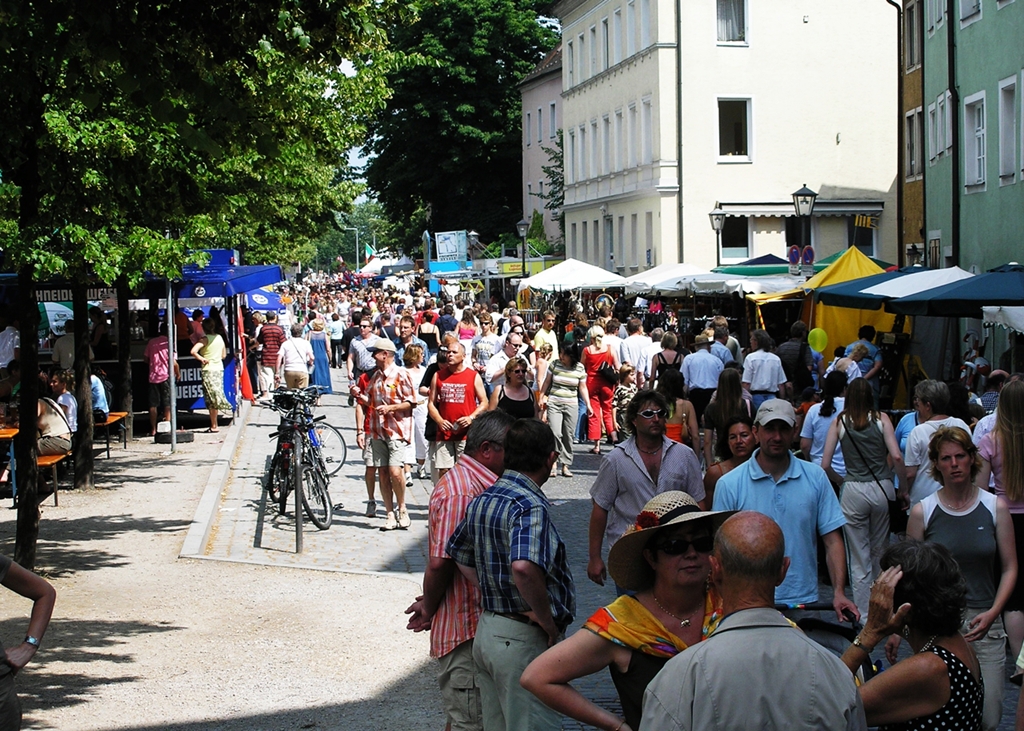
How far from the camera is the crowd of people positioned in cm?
332

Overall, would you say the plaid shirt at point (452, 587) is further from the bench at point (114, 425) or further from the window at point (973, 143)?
the window at point (973, 143)

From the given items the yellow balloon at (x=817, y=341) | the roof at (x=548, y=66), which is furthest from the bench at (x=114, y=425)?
the roof at (x=548, y=66)

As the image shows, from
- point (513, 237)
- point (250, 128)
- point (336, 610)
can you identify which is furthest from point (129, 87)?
point (513, 237)

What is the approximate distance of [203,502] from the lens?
14922 mm

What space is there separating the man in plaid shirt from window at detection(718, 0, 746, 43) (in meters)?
42.0

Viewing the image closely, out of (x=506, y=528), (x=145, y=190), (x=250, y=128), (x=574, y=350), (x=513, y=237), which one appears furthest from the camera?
(x=513, y=237)

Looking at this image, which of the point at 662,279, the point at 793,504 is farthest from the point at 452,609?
the point at 662,279

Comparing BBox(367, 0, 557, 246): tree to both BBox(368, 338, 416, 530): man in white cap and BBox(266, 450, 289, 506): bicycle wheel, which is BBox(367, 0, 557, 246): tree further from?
BBox(368, 338, 416, 530): man in white cap

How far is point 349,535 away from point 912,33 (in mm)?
25535

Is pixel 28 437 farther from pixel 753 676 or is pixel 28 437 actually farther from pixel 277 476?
pixel 753 676

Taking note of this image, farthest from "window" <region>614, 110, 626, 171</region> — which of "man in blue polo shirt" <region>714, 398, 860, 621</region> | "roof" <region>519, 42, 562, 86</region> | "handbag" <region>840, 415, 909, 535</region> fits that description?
"man in blue polo shirt" <region>714, 398, 860, 621</region>

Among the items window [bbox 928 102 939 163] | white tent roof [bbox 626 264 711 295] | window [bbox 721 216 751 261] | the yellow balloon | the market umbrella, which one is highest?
window [bbox 928 102 939 163]

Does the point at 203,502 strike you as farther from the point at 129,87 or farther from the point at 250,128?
the point at 129,87

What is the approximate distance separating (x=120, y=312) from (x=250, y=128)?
1011cm
